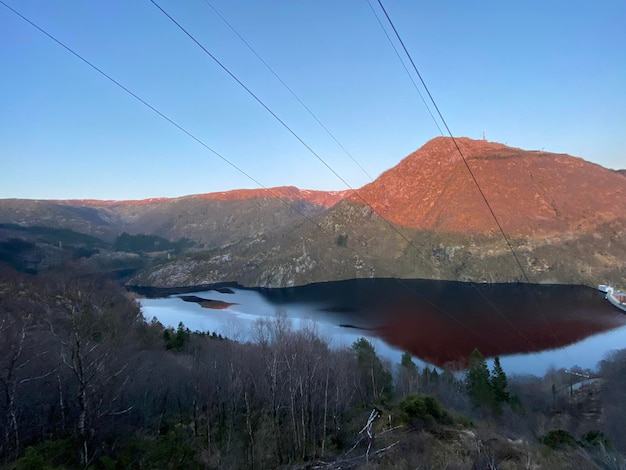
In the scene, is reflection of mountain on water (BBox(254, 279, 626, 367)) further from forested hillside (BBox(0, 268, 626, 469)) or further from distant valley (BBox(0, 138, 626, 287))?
distant valley (BBox(0, 138, 626, 287))

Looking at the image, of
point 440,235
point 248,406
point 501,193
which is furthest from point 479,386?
point 501,193

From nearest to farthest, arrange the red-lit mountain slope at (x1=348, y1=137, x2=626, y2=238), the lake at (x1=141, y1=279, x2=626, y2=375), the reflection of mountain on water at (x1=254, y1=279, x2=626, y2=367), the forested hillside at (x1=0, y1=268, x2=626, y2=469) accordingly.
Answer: the forested hillside at (x1=0, y1=268, x2=626, y2=469)
the lake at (x1=141, y1=279, x2=626, y2=375)
the reflection of mountain on water at (x1=254, y1=279, x2=626, y2=367)
the red-lit mountain slope at (x1=348, y1=137, x2=626, y2=238)

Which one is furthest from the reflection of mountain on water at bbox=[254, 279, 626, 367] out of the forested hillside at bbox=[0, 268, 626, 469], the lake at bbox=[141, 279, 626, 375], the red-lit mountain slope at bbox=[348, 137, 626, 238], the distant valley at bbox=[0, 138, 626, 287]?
the red-lit mountain slope at bbox=[348, 137, 626, 238]

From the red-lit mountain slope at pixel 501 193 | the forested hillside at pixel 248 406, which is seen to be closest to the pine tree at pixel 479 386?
the forested hillside at pixel 248 406

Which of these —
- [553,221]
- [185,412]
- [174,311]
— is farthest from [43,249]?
[553,221]

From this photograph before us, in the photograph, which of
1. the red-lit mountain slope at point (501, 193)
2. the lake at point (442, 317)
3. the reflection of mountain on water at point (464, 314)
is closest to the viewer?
the lake at point (442, 317)

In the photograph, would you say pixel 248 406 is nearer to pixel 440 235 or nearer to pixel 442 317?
pixel 442 317

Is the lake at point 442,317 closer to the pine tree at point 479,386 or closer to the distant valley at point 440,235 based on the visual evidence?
the pine tree at point 479,386
